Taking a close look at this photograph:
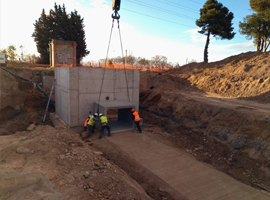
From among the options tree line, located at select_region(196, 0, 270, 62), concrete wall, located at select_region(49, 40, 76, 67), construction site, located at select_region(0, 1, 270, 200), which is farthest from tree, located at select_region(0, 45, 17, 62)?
tree line, located at select_region(196, 0, 270, 62)

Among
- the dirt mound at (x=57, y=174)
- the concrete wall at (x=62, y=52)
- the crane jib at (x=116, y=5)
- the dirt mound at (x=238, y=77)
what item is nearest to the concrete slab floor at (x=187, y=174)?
the dirt mound at (x=57, y=174)

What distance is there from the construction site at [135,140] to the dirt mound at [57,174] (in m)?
0.03

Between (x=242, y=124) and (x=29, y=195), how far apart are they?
950 cm

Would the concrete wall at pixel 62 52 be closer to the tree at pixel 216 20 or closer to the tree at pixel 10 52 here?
the tree at pixel 216 20

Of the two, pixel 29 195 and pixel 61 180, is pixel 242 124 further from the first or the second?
pixel 29 195

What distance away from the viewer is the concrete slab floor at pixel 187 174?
5.87 meters

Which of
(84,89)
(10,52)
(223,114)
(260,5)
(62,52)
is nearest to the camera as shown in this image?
(223,114)

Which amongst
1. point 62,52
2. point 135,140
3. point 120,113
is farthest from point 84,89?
point 62,52

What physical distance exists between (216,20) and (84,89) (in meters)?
22.1

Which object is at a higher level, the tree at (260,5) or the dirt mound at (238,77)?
the tree at (260,5)

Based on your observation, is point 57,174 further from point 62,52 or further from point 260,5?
point 260,5

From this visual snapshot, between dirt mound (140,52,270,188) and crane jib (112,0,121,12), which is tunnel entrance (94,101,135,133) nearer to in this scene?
dirt mound (140,52,270,188)

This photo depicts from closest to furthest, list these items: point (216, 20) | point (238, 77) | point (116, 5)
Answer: point (116, 5) → point (238, 77) → point (216, 20)

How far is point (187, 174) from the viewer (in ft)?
22.5
